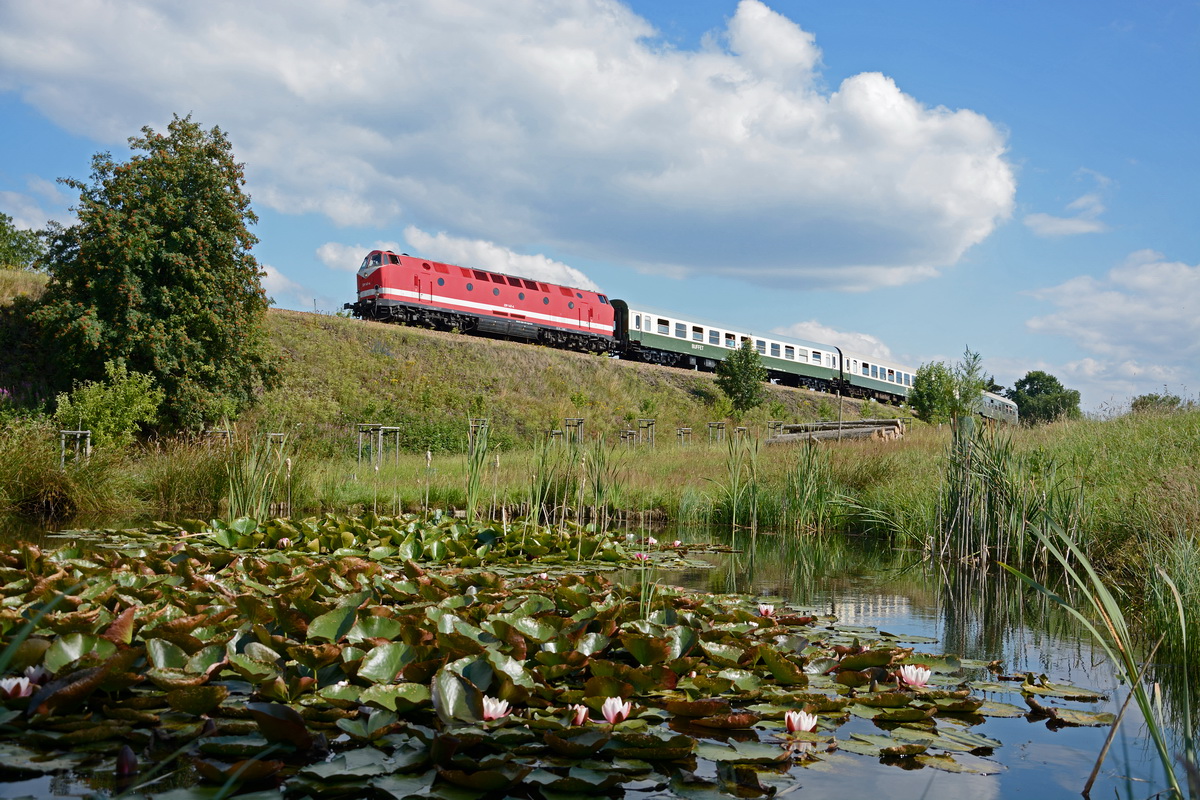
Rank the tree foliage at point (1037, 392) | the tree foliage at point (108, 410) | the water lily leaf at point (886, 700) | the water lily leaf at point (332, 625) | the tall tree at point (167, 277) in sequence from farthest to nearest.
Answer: the tree foliage at point (1037, 392), the tall tree at point (167, 277), the tree foliage at point (108, 410), the water lily leaf at point (332, 625), the water lily leaf at point (886, 700)

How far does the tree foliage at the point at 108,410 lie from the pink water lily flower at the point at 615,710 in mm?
12145

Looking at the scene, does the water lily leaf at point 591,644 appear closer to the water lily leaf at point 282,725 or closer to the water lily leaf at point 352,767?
the water lily leaf at point 352,767

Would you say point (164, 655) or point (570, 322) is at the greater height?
point (570, 322)

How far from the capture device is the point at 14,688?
2322 mm

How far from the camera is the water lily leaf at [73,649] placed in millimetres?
2500

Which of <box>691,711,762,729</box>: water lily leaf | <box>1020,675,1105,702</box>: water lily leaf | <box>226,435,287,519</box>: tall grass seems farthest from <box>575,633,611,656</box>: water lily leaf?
<box>226,435,287,519</box>: tall grass

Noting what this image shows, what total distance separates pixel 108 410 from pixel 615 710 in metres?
12.8

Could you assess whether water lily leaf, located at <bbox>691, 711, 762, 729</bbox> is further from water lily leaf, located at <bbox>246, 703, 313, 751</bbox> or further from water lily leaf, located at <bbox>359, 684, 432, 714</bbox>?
water lily leaf, located at <bbox>246, 703, 313, 751</bbox>

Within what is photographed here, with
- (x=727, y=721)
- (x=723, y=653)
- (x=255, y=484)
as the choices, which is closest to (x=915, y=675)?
(x=723, y=653)

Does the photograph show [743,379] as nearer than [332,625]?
No

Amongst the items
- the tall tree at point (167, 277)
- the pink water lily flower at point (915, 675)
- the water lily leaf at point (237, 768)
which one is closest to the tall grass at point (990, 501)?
the pink water lily flower at point (915, 675)

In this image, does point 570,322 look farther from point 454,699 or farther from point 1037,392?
point 1037,392

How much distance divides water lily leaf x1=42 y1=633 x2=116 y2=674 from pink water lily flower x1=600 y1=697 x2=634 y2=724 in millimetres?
1683

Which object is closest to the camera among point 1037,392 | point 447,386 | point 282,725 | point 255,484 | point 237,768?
point 237,768
